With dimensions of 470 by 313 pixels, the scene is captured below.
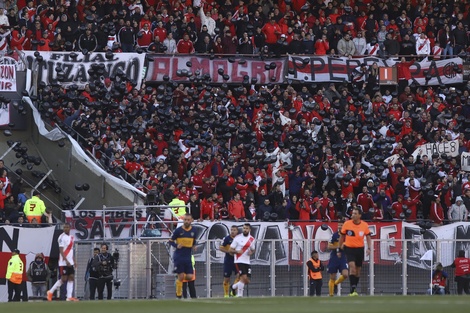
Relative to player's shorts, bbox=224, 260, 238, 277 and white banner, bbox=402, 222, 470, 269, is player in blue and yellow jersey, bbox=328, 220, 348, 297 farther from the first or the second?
white banner, bbox=402, 222, 470, 269

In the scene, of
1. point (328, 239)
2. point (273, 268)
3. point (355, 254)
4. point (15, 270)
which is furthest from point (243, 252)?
point (15, 270)

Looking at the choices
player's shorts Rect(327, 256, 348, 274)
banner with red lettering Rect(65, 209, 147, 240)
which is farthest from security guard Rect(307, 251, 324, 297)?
banner with red lettering Rect(65, 209, 147, 240)

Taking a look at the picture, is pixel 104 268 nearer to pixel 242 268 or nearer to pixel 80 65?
pixel 242 268

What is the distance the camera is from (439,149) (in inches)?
1496

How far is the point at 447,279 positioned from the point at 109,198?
8.72 m

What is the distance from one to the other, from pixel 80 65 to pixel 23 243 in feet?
29.4

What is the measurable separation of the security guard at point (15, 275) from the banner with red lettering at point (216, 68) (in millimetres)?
11347

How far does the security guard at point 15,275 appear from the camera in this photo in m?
28.7

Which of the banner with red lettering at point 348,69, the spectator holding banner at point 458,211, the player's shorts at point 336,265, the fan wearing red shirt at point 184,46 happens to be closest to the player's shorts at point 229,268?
the player's shorts at point 336,265

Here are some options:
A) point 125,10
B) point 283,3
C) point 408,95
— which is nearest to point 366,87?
point 408,95

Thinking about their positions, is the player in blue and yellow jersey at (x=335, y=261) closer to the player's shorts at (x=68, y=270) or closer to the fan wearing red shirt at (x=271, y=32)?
the player's shorts at (x=68, y=270)

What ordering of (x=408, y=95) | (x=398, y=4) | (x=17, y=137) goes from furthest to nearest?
1. (x=398, y=4)
2. (x=408, y=95)
3. (x=17, y=137)

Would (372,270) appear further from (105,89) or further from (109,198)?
(105,89)

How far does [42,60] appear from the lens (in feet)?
120
